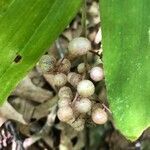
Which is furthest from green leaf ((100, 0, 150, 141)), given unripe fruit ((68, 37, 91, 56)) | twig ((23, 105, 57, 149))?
twig ((23, 105, 57, 149))

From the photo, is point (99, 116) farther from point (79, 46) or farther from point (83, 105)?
point (79, 46)

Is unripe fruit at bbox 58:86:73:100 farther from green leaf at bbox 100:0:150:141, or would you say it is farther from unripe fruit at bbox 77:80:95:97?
green leaf at bbox 100:0:150:141

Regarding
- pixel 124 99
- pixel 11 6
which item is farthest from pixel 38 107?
pixel 124 99

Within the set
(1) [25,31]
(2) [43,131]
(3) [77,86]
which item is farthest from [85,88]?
(2) [43,131]

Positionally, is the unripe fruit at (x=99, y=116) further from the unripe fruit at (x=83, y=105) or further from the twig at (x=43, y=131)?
the twig at (x=43, y=131)

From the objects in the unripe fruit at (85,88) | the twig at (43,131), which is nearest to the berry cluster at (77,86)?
the unripe fruit at (85,88)
